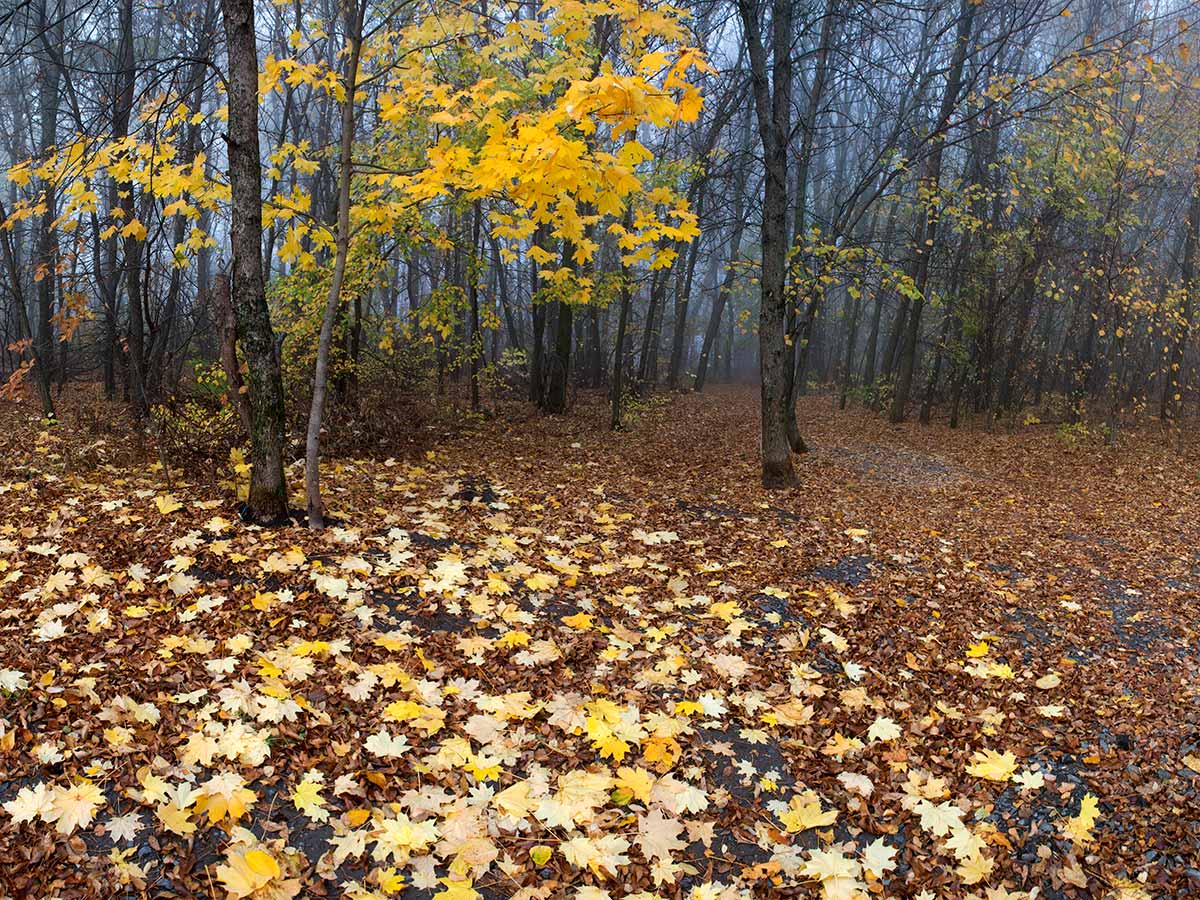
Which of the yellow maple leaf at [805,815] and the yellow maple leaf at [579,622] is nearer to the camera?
the yellow maple leaf at [805,815]

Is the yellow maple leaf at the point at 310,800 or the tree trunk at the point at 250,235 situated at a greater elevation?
the tree trunk at the point at 250,235

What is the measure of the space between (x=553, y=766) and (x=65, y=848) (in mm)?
1782

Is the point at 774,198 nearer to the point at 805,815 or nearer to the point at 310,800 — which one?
the point at 805,815

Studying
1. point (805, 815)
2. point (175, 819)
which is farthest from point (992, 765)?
point (175, 819)

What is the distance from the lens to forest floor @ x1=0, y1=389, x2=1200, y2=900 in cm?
263

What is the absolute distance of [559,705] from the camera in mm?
3648

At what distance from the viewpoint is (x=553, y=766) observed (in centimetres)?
320

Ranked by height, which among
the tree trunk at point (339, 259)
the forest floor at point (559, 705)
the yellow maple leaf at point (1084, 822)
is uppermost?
the tree trunk at point (339, 259)

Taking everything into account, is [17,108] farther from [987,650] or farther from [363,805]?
[987,650]

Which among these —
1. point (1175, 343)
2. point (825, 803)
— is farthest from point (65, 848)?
point (1175, 343)

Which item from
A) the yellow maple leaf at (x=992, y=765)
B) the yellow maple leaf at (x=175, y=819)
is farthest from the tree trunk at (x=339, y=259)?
the yellow maple leaf at (x=992, y=765)

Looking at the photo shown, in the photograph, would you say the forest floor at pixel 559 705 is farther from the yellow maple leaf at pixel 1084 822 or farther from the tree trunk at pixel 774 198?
the tree trunk at pixel 774 198

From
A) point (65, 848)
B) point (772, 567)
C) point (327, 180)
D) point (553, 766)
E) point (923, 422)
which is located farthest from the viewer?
point (923, 422)

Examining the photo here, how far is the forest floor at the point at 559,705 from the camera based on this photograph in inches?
104
